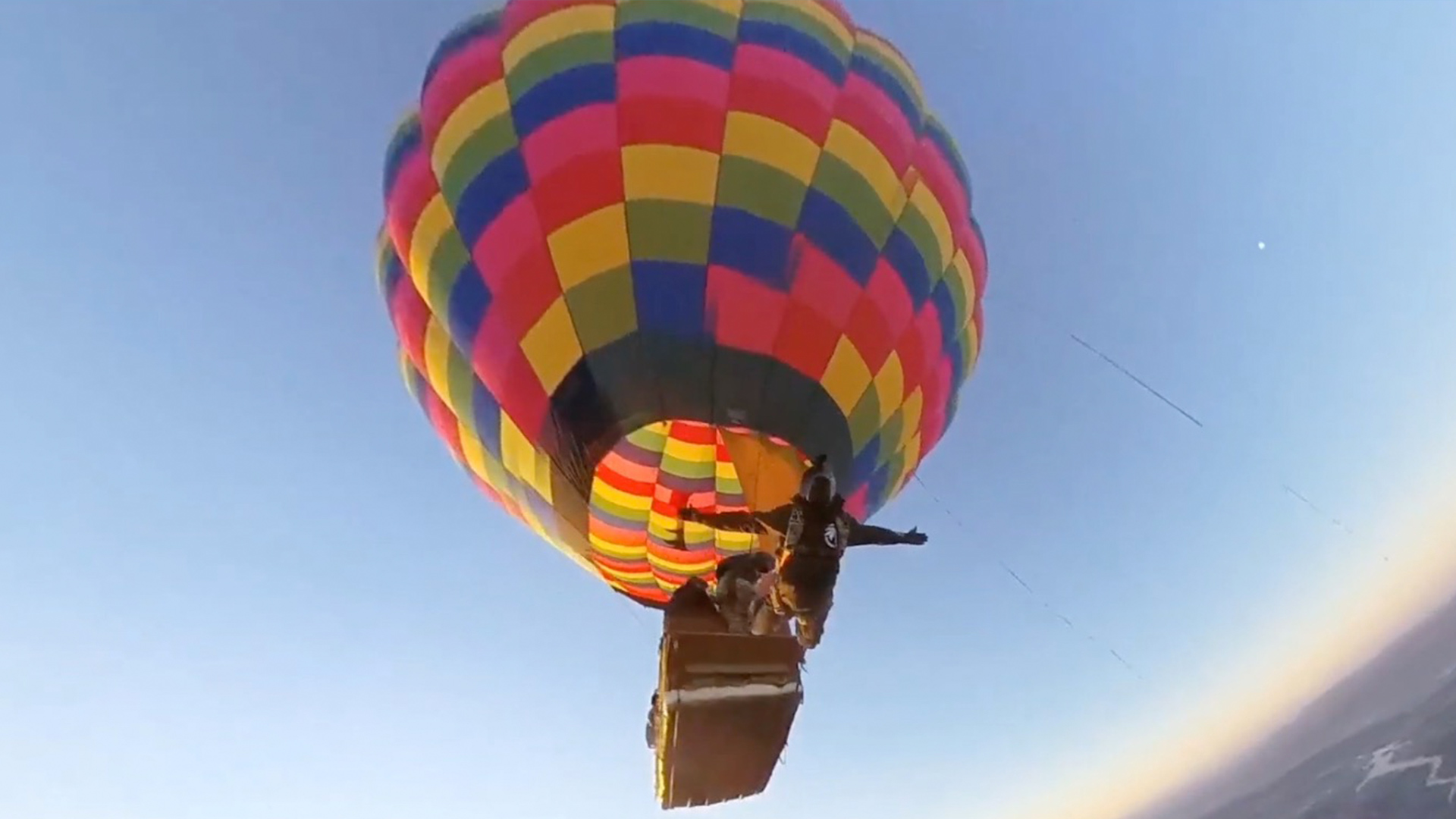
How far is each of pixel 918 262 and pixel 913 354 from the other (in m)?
0.46

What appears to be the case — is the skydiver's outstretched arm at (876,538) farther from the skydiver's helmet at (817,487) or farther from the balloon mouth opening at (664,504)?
the balloon mouth opening at (664,504)

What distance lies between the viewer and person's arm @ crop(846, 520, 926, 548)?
12.5 feet

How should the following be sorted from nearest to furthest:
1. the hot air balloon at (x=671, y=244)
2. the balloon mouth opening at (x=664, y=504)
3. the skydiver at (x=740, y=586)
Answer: the skydiver at (x=740, y=586)
the hot air balloon at (x=671, y=244)
the balloon mouth opening at (x=664, y=504)

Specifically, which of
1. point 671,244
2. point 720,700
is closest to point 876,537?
point 720,700

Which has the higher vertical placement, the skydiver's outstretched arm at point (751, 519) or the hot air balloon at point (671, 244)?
the hot air balloon at point (671, 244)

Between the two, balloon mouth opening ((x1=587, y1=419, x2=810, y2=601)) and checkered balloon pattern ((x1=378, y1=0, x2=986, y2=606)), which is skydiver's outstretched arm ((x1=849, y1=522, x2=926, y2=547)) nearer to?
checkered balloon pattern ((x1=378, y1=0, x2=986, y2=606))

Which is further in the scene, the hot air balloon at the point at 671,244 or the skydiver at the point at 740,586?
the hot air balloon at the point at 671,244

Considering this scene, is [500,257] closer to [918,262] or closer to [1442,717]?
[918,262]

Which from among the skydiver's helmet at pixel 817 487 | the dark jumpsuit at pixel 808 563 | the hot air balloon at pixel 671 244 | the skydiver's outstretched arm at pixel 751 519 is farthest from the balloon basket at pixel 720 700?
the hot air balloon at pixel 671 244

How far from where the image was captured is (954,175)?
5.29 m

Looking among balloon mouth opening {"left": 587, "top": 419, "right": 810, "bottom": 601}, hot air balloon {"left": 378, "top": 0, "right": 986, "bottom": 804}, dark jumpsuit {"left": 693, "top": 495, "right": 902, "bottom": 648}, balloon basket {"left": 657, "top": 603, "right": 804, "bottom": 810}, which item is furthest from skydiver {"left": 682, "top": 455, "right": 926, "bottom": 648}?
A: balloon mouth opening {"left": 587, "top": 419, "right": 810, "bottom": 601}

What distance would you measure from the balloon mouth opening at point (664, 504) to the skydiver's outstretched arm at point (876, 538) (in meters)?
1.43

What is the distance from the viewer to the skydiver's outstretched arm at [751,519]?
3.75m

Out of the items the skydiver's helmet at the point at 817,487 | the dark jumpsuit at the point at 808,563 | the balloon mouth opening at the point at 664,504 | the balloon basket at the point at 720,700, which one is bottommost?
the balloon basket at the point at 720,700
